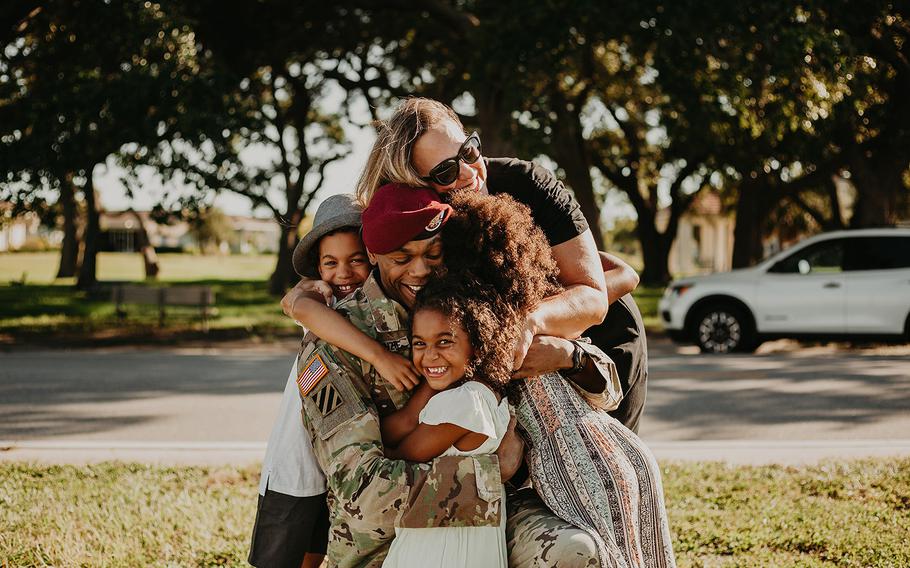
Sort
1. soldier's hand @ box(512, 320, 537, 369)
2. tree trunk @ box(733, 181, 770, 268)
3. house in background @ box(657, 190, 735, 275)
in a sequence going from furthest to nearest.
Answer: house in background @ box(657, 190, 735, 275)
tree trunk @ box(733, 181, 770, 268)
soldier's hand @ box(512, 320, 537, 369)

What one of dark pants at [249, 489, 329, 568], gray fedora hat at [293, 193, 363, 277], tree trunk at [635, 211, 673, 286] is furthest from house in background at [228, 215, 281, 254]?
dark pants at [249, 489, 329, 568]

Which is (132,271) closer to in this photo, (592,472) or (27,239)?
(592,472)

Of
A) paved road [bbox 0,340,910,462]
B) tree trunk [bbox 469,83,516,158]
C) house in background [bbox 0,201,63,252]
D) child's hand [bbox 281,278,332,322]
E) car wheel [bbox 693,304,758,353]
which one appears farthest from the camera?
house in background [bbox 0,201,63,252]

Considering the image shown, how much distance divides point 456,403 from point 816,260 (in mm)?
11929

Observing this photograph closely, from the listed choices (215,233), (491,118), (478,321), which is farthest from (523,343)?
(215,233)

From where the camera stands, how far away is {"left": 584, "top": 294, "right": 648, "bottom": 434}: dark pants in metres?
3.03

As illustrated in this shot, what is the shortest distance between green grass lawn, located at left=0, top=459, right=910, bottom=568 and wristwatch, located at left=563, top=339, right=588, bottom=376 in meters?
1.78

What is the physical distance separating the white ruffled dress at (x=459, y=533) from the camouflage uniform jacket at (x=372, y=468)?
0.04 meters

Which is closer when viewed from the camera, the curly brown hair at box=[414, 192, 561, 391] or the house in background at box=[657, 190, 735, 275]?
the curly brown hair at box=[414, 192, 561, 391]

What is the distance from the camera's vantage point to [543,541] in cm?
232

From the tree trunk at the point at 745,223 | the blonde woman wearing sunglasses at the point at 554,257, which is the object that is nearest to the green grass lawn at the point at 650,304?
the tree trunk at the point at 745,223

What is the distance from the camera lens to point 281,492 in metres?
2.71

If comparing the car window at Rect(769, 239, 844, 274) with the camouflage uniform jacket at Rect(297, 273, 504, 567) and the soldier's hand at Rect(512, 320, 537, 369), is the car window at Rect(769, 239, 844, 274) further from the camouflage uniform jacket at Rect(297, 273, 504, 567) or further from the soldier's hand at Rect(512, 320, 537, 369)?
the camouflage uniform jacket at Rect(297, 273, 504, 567)

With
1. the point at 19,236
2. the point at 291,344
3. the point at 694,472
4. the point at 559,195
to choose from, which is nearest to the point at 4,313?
the point at 291,344
